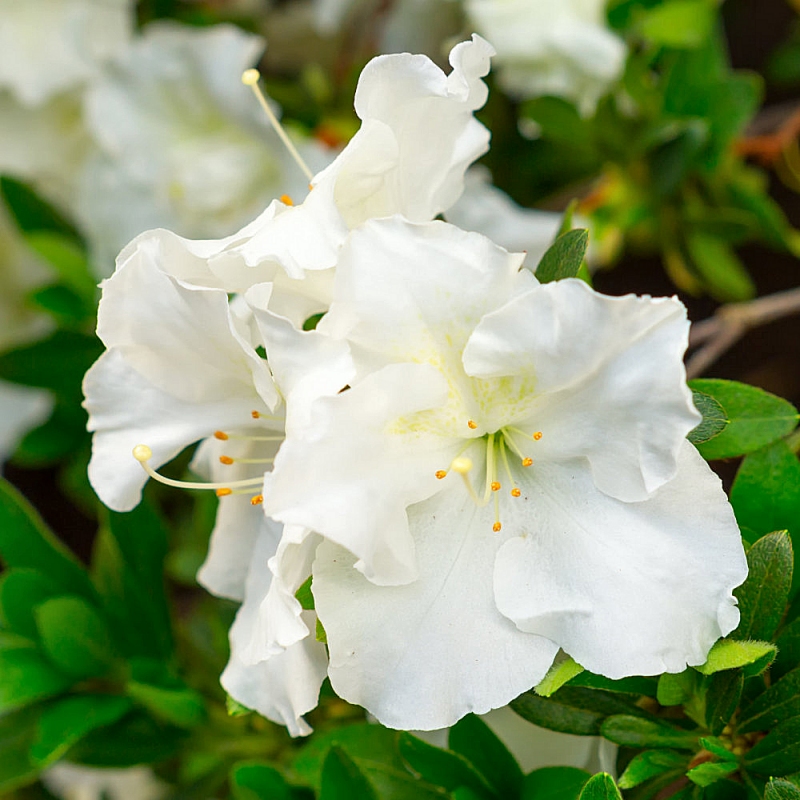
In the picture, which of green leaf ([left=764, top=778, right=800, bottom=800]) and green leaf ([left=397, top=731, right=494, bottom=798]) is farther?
green leaf ([left=397, top=731, right=494, bottom=798])

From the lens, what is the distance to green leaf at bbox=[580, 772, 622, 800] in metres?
0.49

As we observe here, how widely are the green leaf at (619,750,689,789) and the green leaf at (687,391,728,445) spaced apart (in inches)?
7.4

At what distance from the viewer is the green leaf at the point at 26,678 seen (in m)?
0.76

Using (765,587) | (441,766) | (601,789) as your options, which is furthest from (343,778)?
(765,587)

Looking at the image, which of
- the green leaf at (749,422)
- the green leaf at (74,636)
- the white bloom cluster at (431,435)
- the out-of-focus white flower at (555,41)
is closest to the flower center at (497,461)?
the white bloom cluster at (431,435)

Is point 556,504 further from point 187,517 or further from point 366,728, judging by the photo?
point 187,517

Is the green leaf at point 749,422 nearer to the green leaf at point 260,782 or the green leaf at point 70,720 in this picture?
the green leaf at point 260,782

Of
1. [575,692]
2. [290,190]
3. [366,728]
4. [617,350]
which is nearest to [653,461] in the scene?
[617,350]

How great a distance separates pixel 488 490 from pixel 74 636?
43cm

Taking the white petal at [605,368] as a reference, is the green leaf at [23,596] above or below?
below

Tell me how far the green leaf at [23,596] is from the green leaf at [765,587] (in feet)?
1.80

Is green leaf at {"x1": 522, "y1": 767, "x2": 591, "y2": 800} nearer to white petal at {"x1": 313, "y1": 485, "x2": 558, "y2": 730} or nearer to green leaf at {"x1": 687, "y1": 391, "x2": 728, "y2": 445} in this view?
white petal at {"x1": 313, "y1": 485, "x2": 558, "y2": 730}

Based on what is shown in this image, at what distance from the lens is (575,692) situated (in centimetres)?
57

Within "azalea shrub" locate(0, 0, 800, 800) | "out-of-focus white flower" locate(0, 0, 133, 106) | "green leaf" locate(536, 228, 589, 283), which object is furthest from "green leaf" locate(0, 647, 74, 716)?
"out-of-focus white flower" locate(0, 0, 133, 106)
